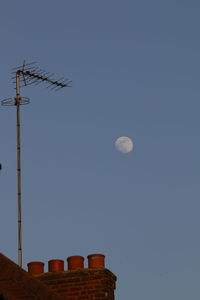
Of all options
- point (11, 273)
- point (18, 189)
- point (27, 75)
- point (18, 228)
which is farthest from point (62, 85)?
point (11, 273)

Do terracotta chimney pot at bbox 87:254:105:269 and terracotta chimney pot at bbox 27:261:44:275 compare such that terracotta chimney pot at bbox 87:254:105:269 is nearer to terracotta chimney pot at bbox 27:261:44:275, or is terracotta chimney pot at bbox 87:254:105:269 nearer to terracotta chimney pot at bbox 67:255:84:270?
terracotta chimney pot at bbox 67:255:84:270

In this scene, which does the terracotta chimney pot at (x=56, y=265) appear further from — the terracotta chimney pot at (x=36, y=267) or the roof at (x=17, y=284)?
the roof at (x=17, y=284)

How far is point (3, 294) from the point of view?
11.9 meters

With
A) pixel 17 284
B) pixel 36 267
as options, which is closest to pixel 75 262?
pixel 36 267

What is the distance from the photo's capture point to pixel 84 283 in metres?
14.1

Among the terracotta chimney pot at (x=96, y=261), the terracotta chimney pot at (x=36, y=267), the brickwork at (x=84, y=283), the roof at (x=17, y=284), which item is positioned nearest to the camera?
the roof at (x=17, y=284)

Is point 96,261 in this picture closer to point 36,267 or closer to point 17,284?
point 36,267

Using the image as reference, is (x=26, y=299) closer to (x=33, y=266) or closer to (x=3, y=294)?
(x=3, y=294)

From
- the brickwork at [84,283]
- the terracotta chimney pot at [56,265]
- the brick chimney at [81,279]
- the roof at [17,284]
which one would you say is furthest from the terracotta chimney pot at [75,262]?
the roof at [17,284]

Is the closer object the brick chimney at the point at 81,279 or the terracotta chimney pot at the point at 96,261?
the brick chimney at the point at 81,279

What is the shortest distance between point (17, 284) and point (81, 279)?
222 cm

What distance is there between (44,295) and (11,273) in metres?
0.75

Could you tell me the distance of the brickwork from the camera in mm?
13953

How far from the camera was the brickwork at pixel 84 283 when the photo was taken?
13953 millimetres
